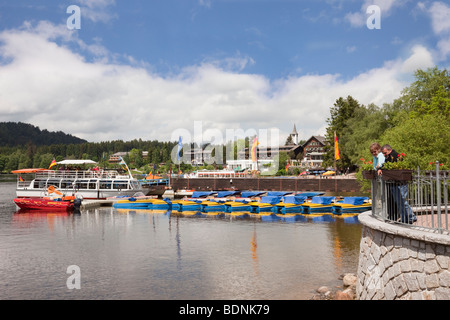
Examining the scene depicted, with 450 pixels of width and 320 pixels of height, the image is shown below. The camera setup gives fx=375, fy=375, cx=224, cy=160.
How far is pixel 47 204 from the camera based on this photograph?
165 feet

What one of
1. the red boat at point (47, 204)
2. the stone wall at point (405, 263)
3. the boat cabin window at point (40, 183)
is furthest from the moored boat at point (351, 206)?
the boat cabin window at point (40, 183)

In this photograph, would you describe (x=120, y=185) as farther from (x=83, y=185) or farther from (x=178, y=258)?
(x=178, y=258)

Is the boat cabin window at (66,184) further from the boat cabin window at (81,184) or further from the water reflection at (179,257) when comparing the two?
the water reflection at (179,257)

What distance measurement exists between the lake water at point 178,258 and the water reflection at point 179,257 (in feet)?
0.16

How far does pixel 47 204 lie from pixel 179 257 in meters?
34.7

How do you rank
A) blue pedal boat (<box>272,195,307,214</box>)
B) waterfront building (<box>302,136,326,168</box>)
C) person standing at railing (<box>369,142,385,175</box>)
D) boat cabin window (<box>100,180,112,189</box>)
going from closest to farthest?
person standing at railing (<box>369,142,385,175</box>) < blue pedal boat (<box>272,195,307,214</box>) < boat cabin window (<box>100,180,112,189</box>) < waterfront building (<box>302,136,326,168</box>)

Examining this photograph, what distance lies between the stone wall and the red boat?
152ft

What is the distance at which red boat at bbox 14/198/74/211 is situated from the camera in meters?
49.7

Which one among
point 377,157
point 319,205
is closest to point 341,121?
point 319,205

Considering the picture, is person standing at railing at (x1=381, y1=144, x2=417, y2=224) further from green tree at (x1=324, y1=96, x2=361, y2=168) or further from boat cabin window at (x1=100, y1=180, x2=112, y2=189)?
green tree at (x1=324, y1=96, x2=361, y2=168)

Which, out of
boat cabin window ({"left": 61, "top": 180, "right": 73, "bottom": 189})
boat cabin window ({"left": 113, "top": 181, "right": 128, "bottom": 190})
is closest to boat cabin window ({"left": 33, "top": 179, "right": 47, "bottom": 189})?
boat cabin window ({"left": 61, "top": 180, "right": 73, "bottom": 189})
